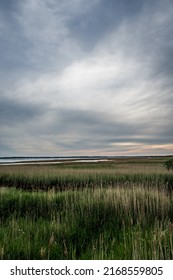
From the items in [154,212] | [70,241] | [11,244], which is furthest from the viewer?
[154,212]

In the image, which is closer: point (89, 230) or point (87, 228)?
point (89, 230)

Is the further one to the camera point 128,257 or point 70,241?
point 70,241

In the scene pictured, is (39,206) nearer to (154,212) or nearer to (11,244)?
(154,212)

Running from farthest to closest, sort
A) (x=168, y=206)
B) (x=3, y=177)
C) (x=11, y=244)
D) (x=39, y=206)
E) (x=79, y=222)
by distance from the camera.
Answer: (x=3, y=177), (x=39, y=206), (x=168, y=206), (x=79, y=222), (x=11, y=244)

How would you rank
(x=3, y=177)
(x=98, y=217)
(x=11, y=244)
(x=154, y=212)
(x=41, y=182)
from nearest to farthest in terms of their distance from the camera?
(x=11, y=244) < (x=98, y=217) < (x=154, y=212) < (x=41, y=182) < (x=3, y=177)

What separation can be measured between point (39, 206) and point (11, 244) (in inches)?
239

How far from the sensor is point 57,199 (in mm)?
12492

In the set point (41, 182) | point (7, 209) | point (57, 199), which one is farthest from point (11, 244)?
point (41, 182)

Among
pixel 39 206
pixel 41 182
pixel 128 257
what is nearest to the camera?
pixel 128 257

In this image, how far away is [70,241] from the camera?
6.61 meters
